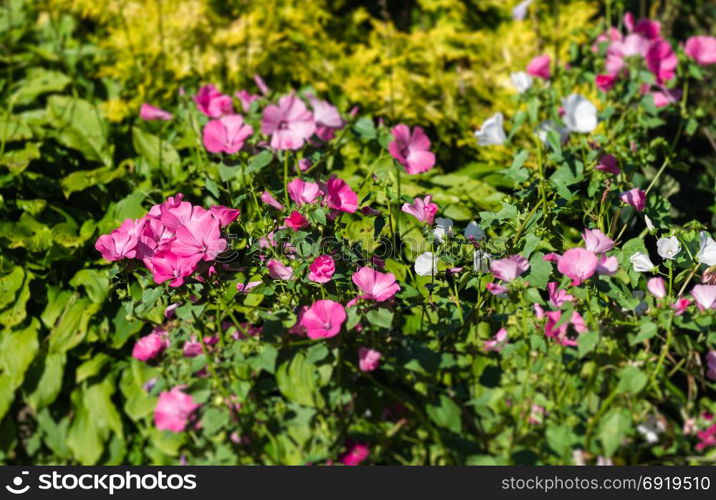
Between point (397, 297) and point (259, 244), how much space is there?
38 centimetres

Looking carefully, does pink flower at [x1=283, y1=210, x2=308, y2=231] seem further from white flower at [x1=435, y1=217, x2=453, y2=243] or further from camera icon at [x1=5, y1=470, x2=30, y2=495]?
camera icon at [x1=5, y1=470, x2=30, y2=495]

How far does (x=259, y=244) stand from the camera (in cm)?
187

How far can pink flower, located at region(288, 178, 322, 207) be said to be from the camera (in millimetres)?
1897

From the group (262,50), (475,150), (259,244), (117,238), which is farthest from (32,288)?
(475,150)

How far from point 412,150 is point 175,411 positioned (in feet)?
3.34

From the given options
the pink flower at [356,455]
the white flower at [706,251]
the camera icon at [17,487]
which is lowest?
the camera icon at [17,487]

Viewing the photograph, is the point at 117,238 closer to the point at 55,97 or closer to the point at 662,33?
the point at 55,97

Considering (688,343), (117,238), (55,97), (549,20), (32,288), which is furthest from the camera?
(549,20)

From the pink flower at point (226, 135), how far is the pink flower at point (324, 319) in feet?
2.50

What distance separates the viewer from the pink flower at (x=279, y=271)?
179 centimetres

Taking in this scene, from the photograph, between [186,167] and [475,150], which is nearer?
[186,167]

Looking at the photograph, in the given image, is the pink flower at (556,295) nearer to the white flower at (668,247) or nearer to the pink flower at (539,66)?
the white flower at (668,247)

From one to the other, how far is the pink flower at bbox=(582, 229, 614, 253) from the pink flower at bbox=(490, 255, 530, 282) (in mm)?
162

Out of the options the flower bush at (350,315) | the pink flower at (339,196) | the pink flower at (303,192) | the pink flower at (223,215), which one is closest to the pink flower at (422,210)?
the flower bush at (350,315)
